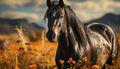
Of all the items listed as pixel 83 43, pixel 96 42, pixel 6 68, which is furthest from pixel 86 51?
pixel 6 68

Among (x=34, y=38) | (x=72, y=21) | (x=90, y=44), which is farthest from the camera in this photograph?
(x=34, y=38)

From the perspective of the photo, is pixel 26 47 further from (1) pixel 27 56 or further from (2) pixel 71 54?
(2) pixel 71 54

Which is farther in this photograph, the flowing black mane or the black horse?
the flowing black mane

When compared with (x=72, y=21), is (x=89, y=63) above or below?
below

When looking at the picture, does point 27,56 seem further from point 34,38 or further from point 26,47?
point 34,38

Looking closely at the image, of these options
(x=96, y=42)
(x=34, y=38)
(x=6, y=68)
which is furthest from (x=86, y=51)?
(x=34, y=38)

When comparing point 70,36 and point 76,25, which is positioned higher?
point 76,25

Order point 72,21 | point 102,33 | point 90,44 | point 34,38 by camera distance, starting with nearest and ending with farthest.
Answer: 1. point 72,21
2. point 90,44
3. point 102,33
4. point 34,38

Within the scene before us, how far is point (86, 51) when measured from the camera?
8445mm

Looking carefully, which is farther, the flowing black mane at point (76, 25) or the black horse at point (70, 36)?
the flowing black mane at point (76, 25)

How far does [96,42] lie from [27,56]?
1467mm

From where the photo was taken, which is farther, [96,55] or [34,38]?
[34,38]

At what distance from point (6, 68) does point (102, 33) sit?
2.76 m

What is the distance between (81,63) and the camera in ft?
27.3
